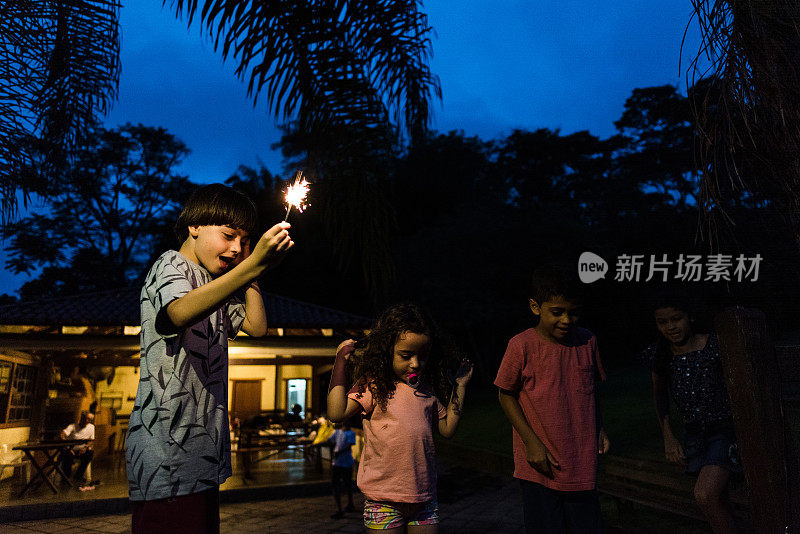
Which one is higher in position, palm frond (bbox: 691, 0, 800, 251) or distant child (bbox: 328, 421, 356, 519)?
palm frond (bbox: 691, 0, 800, 251)

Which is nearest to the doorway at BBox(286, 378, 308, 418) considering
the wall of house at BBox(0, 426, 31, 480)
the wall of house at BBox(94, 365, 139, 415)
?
the wall of house at BBox(94, 365, 139, 415)

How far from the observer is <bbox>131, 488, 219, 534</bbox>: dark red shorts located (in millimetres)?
1612

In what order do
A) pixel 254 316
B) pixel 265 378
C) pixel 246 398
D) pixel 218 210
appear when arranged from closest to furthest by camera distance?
pixel 218 210
pixel 254 316
pixel 246 398
pixel 265 378

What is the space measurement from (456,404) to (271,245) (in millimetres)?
1730

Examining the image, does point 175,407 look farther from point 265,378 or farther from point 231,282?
point 265,378

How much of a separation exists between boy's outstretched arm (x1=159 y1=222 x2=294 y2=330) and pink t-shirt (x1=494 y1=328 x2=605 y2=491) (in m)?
1.90

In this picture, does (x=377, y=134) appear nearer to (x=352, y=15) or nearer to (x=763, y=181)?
(x=352, y=15)

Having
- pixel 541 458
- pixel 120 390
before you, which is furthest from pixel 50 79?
pixel 120 390

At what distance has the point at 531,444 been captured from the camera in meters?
2.87

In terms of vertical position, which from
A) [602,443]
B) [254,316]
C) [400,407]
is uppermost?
[254,316]

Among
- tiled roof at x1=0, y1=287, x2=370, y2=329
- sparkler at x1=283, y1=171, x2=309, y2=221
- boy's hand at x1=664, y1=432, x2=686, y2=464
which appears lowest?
boy's hand at x1=664, y1=432, x2=686, y2=464

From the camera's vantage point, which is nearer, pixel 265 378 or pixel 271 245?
pixel 271 245

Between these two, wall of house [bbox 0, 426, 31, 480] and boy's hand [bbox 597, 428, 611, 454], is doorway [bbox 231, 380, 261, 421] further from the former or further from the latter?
boy's hand [bbox 597, 428, 611, 454]

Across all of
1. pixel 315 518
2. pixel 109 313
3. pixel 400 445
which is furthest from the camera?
pixel 109 313
